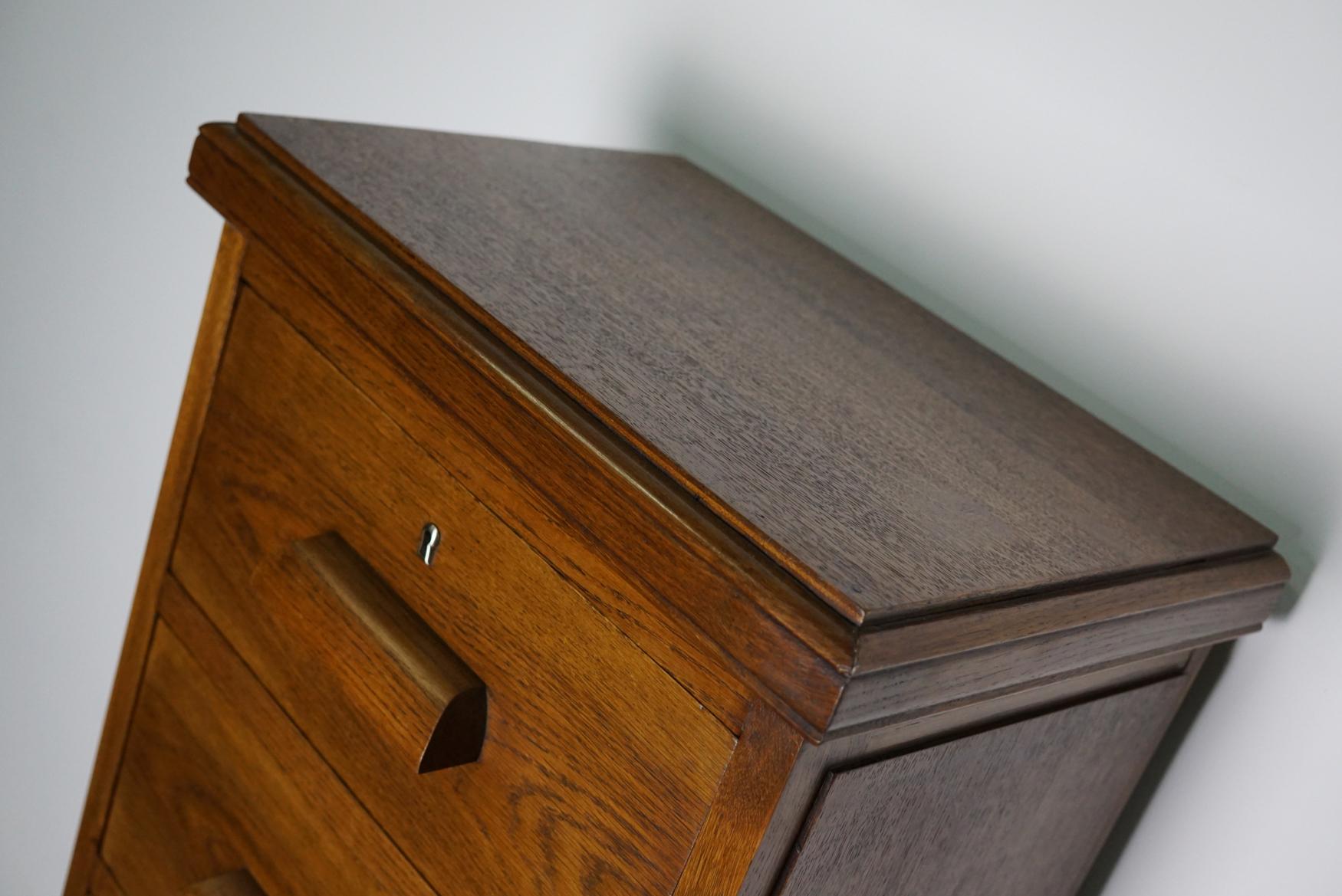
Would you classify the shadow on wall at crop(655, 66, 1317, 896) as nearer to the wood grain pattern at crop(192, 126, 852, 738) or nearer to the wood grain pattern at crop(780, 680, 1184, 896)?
the wood grain pattern at crop(780, 680, 1184, 896)

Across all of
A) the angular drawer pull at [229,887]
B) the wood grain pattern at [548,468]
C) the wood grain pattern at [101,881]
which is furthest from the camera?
the wood grain pattern at [101,881]

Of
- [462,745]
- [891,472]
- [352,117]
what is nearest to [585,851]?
[462,745]

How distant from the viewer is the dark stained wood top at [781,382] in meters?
0.40

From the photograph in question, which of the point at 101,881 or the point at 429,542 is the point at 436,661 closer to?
the point at 429,542

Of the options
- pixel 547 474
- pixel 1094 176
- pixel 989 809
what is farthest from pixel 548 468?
pixel 1094 176

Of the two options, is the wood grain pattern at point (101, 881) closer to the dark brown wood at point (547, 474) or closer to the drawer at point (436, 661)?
the drawer at point (436, 661)

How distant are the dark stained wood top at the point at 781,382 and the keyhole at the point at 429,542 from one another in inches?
3.6

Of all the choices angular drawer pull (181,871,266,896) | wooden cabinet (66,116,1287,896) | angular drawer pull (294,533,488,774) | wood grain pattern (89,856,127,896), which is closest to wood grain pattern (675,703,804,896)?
wooden cabinet (66,116,1287,896)

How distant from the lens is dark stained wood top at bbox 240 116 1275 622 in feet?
1.31

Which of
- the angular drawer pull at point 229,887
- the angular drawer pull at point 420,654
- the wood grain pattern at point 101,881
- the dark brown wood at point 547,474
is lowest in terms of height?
the wood grain pattern at point 101,881

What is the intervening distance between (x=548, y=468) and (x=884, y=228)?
0.40 meters

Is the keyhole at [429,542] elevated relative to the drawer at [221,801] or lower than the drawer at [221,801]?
elevated

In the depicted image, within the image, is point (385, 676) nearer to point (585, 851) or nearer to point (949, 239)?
point (585, 851)

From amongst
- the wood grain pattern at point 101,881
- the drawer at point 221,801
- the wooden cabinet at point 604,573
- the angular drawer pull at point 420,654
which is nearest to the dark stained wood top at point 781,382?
the wooden cabinet at point 604,573
